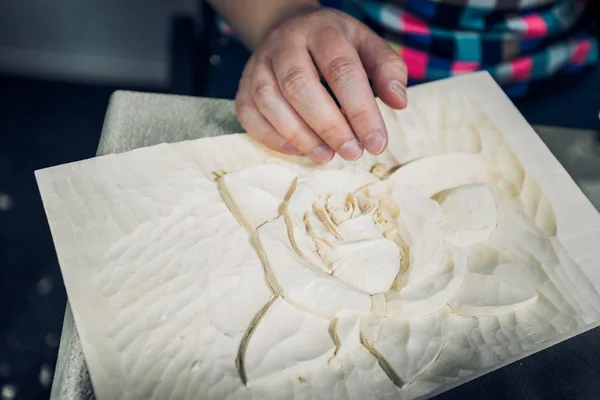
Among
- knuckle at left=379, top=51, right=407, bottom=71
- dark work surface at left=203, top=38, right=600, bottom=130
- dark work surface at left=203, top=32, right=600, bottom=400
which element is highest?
knuckle at left=379, top=51, right=407, bottom=71

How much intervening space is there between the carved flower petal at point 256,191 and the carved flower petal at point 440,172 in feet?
0.39

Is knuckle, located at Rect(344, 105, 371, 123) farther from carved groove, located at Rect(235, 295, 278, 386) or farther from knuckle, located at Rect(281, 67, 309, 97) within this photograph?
carved groove, located at Rect(235, 295, 278, 386)

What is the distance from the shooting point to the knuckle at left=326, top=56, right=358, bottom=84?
23.6 inches

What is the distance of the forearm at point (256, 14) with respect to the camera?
2.46 ft

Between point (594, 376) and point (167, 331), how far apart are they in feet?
1.27

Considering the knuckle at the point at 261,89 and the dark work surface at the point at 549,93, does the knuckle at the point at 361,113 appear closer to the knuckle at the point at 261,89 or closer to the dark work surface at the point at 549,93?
the knuckle at the point at 261,89

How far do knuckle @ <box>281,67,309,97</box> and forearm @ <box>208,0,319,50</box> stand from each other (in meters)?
0.16

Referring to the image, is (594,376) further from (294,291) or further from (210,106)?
(210,106)

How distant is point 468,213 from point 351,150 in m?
0.13

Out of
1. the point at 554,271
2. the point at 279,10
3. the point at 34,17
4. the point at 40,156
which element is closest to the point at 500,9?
the point at 279,10

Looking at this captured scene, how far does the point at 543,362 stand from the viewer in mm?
518

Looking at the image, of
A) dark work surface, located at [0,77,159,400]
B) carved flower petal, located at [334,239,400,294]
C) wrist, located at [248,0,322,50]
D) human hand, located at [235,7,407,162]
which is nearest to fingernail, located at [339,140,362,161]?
human hand, located at [235,7,407,162]

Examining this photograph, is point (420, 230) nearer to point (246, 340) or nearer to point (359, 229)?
point (359, 229)

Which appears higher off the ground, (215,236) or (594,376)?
(215,236)
